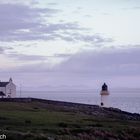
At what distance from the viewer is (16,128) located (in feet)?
136

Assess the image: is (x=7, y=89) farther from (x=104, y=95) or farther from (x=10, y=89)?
(x=104, y=95)

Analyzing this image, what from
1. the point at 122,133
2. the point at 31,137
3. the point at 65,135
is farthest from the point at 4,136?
the point at 122,133

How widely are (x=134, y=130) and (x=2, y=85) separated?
70.1 metres

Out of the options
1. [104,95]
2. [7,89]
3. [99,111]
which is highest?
[7,89]

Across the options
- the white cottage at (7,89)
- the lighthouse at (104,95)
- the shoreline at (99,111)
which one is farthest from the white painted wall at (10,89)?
the lighthouse at (104,95)

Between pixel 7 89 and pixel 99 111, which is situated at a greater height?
pixel 7 89

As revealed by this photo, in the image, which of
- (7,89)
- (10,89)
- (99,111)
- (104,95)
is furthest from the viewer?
(10,89)

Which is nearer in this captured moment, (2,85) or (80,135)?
(80,135)

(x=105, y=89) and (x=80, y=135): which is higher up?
(x=105, y=89)

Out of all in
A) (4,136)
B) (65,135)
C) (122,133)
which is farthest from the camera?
(122,133)

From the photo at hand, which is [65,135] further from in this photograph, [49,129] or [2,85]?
[2,85]

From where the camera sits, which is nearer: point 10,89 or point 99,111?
point 99,111

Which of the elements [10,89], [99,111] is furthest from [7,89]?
[99,111]

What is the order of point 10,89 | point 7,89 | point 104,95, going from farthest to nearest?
point 10,89 → point 7,89 → point 104,95
